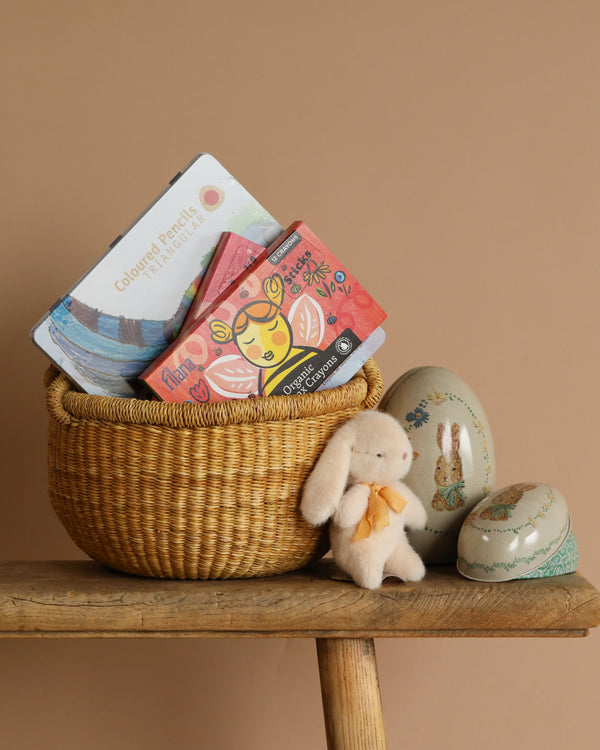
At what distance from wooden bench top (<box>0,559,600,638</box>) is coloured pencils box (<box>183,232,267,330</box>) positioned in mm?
278

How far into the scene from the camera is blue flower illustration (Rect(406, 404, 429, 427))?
0.85 meters

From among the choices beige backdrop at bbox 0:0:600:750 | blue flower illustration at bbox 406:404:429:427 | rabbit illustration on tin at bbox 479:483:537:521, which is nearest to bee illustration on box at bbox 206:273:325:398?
blue flower illustration at bbox 406:404:429:427

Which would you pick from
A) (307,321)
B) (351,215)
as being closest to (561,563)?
(307,321)

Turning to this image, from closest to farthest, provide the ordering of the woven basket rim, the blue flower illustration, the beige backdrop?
the woven basket rim
the blue flower illustration
the beige backdrop

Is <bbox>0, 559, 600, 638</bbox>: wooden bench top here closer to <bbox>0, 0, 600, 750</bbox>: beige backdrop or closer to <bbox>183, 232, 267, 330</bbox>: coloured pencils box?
<bbox>183, 232, 267, 330</bbox>: coloured pencils box

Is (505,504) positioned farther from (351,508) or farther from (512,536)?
(351,508)

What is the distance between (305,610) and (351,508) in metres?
0.11

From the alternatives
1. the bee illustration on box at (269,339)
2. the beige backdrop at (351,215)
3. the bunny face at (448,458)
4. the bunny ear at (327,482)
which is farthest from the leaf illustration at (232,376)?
the beige backdrop at (351,215)

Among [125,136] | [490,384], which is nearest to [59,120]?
[125,136]

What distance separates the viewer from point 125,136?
1207 millimetres

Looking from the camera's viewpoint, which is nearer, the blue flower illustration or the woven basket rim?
the woven basket rim

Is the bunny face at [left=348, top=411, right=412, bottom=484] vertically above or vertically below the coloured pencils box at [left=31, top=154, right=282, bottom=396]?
below

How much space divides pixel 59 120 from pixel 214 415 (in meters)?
0.68

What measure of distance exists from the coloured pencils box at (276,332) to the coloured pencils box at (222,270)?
0.8 inches
